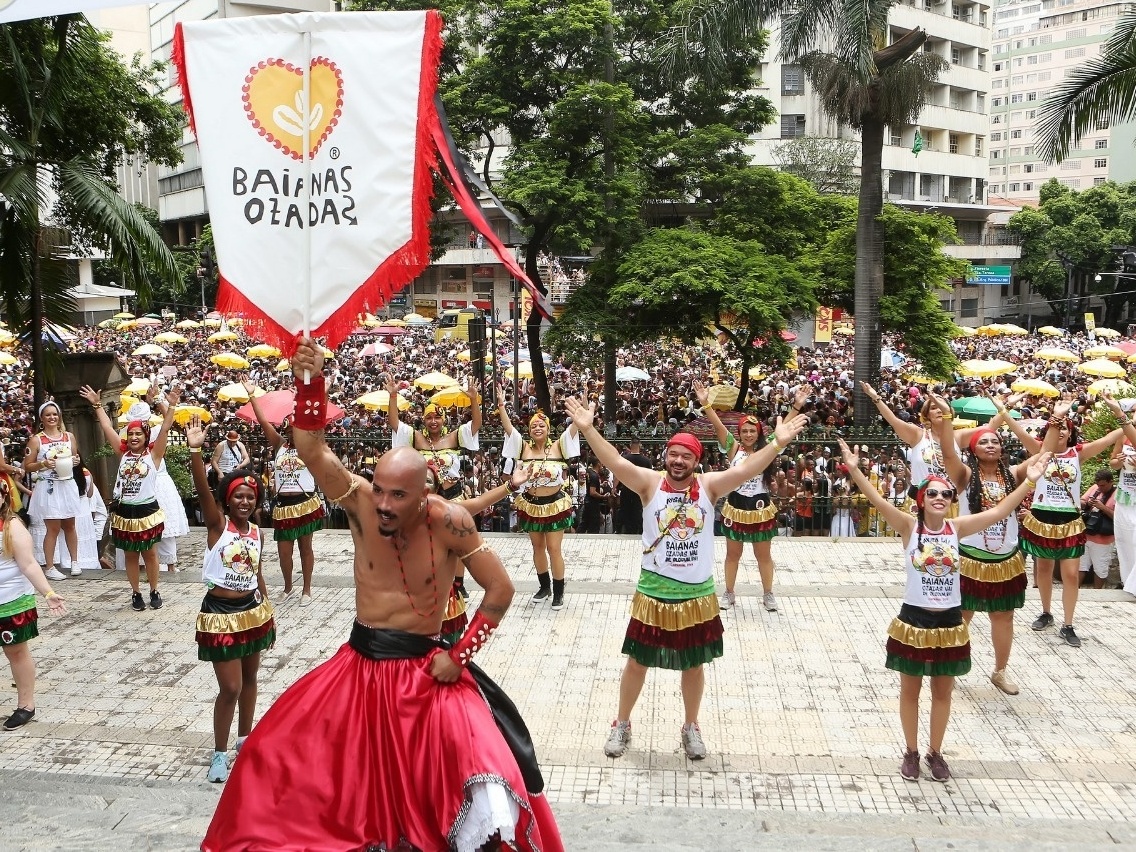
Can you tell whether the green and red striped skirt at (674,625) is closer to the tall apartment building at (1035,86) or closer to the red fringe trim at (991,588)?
the red fringe trim at (991,588)

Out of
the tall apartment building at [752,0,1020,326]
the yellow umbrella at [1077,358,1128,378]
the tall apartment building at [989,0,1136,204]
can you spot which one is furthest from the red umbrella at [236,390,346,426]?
the tall apartment building at [989,0,1136,204]

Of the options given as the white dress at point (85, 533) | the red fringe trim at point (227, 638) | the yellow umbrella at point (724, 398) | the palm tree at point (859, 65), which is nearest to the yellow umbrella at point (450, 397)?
the white dress at point (85, 533)

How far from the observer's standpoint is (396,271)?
14.0 feet

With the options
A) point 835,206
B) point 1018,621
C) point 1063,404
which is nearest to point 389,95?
point 1063,404

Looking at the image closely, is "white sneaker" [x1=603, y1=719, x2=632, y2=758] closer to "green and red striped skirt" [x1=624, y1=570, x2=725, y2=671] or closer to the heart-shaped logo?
"green and red striped skirt" [x1=624, y1=570, x2=725, y2=671]

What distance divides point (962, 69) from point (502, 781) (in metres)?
60.2

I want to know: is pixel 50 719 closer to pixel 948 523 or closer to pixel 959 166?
pixel 948 523

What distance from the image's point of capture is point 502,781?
12.3 ft

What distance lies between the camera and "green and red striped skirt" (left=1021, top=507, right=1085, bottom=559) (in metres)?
8.34

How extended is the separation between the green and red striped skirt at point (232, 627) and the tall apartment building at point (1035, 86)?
252 feet

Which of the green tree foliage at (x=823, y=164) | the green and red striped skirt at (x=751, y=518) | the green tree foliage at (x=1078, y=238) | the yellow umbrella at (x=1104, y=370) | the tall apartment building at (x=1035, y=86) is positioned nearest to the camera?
the green and red striped skirt at (x=751, y=518)

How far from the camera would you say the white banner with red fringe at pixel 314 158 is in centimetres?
418

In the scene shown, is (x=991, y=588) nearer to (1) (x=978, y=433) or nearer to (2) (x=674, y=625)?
(1) (x=978, y=433)

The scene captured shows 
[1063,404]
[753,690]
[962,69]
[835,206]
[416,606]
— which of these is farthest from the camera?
[962,69]
